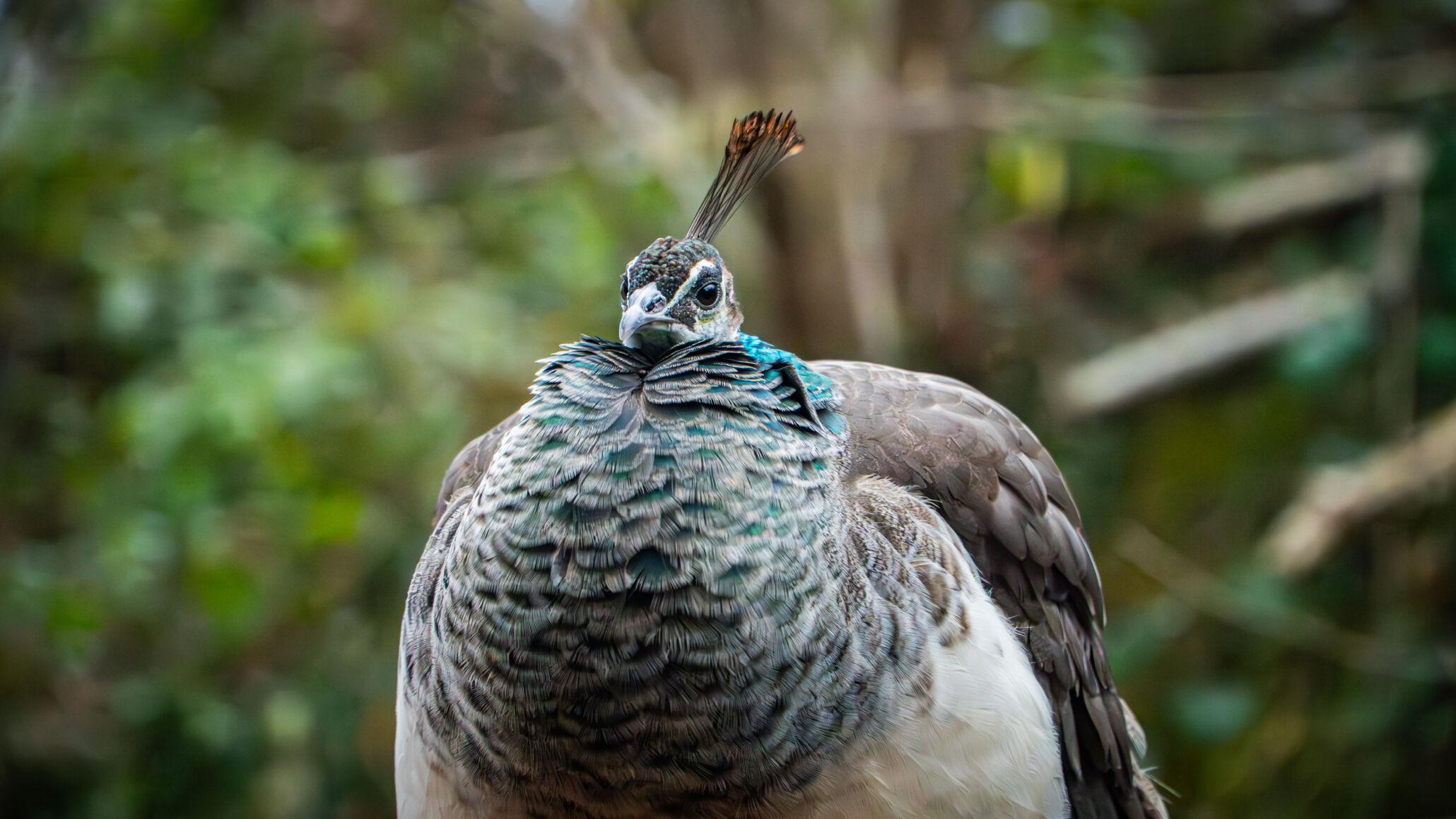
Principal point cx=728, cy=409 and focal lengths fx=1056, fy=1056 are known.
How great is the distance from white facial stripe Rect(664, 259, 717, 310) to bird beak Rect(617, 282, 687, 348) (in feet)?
0.04

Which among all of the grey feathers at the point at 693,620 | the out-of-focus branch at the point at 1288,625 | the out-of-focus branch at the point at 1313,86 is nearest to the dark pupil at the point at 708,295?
the grey feathers at the point at 693,620

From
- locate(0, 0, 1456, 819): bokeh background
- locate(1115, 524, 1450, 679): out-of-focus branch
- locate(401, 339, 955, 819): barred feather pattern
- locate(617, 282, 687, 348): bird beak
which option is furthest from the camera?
locate(1115, 524, 1450, 679): out-of-focus branch

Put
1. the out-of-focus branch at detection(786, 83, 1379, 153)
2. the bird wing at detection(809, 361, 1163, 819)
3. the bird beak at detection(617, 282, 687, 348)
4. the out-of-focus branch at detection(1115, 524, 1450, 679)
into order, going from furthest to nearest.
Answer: the out-of-focus branch at detection(786, 83, 1379, 153) < the out-of-focus branch at detection(1115, 524, 1450, 679) < the bird wing at detection(809, 361, 1163, 819) < the bird beak at detection(617, 282, 687, 348)

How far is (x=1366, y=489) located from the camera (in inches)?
106

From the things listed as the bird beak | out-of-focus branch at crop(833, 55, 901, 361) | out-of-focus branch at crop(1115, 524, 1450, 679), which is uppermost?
out-of-focus branch at crop(833, 55, 901, 361)

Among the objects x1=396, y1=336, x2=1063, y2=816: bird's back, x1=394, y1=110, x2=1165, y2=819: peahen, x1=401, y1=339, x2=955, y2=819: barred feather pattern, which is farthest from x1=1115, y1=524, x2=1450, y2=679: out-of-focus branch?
x1=401, y1=339, x2=955, y2=819: barred feather pattern

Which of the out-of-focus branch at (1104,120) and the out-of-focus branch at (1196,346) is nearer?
the out-of-focus branch at (1104,120)

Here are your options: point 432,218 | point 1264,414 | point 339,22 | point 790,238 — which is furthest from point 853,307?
point 339,22

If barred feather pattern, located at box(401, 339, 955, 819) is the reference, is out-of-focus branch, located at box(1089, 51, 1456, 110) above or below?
→ above

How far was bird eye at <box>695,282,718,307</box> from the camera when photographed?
1.24 meters

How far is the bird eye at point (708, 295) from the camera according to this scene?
1.24 m

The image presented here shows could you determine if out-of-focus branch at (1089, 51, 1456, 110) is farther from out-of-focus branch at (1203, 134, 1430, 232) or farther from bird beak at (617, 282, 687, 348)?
bird beak at (617, 282, 687, 348)

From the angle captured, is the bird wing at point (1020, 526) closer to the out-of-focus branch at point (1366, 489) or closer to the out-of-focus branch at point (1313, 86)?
the out-of-focus branch at point (1366, 489)

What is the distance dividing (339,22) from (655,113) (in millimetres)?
1340
